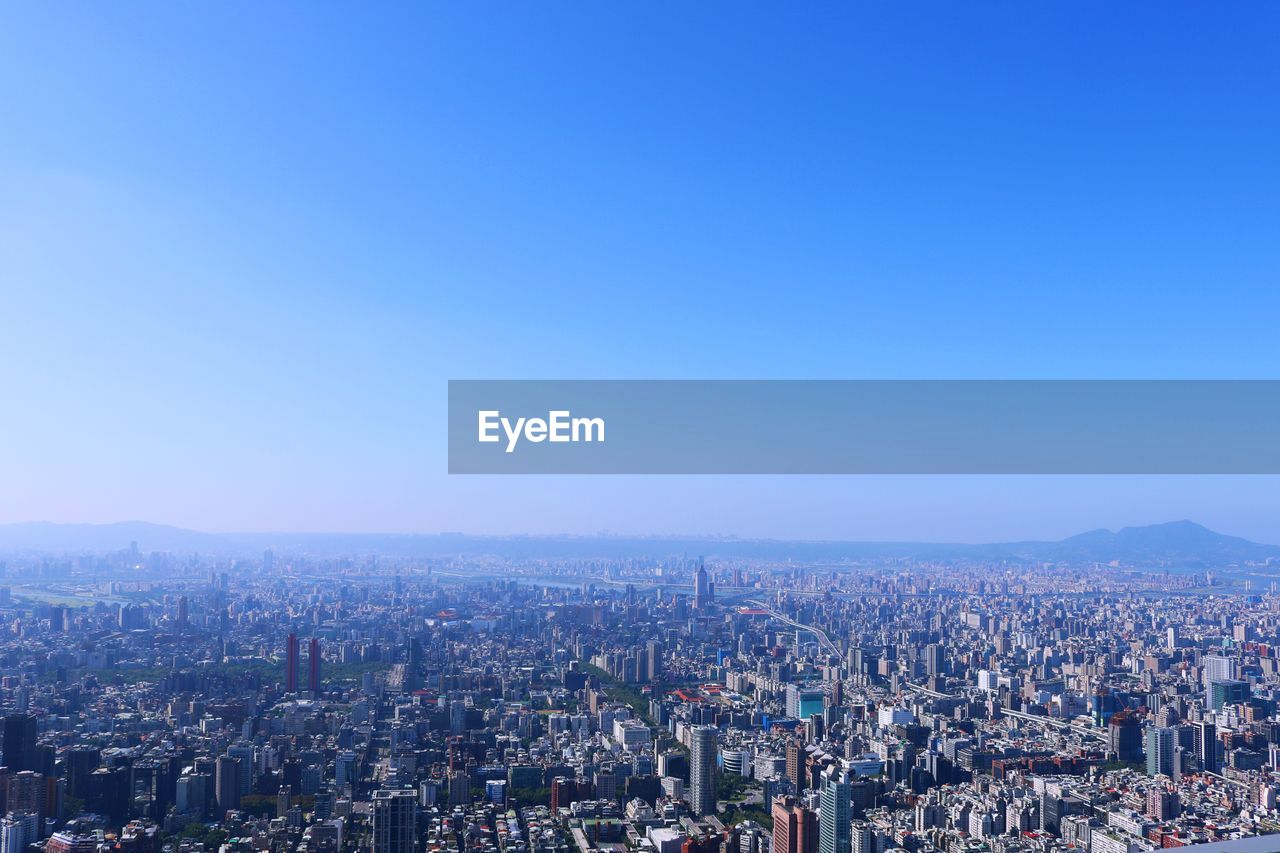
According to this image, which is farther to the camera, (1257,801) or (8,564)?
(8,564)

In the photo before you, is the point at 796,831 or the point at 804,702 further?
the point at 804,702

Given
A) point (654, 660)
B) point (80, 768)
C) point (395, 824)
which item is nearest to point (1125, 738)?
point (654, 660)

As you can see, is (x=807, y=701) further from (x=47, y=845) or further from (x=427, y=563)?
(x=427, y=563)

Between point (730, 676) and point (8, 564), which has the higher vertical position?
point (8, 564)

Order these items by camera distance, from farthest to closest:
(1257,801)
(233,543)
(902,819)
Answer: (233,543)
(1257,801)
(902,819)

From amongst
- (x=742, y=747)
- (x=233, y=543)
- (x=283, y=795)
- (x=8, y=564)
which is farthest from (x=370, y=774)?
(x=233, y=543)

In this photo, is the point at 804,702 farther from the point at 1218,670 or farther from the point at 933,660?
the point at 1218,670

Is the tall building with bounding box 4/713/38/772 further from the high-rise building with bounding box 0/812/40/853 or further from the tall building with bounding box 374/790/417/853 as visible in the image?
the tall building with bounding box 374/790/417/853

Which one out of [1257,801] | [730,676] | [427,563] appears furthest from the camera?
[427,563]
